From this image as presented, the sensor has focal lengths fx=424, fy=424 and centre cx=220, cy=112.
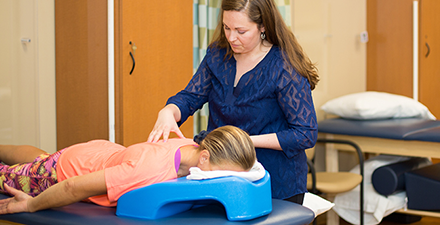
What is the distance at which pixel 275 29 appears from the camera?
1477 millimetres

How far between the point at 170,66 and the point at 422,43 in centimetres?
254

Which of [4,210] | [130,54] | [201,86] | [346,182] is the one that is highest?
[130,54]

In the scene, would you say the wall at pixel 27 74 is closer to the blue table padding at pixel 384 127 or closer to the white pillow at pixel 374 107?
the blue table padding at pixel 384 127

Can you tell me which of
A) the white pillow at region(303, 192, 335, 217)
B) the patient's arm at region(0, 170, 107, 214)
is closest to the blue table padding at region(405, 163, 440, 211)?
the white pillow at region(303, 192, 335, 217)

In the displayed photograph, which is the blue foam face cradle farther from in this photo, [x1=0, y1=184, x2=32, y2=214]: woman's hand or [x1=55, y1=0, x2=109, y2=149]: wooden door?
[x1=55, y1=0, x2=109, y2=149]: wooden door

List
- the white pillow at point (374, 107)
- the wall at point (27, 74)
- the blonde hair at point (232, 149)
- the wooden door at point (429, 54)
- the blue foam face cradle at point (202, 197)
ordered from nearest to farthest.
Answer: the blue foam face cradle at point (202, 197), the blonde hair at point (232, 149), the wall at point (27, 74), the white pillow at point (374, 107), the wooden door at point (429, 54)

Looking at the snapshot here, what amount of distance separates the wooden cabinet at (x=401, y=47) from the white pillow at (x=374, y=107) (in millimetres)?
751

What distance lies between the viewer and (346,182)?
2615 millimetres

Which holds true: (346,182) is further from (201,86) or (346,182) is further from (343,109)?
(201,86)

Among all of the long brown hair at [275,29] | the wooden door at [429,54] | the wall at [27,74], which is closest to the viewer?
the long brown hair at [275,29]

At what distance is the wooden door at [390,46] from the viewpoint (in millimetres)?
3867

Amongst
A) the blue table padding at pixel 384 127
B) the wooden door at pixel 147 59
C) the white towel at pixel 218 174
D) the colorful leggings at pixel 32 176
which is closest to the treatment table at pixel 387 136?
the blue table padding at pixel 384 127

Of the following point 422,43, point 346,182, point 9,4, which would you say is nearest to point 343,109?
point 346,182

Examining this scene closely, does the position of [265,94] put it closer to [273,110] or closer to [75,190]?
[273,110]
